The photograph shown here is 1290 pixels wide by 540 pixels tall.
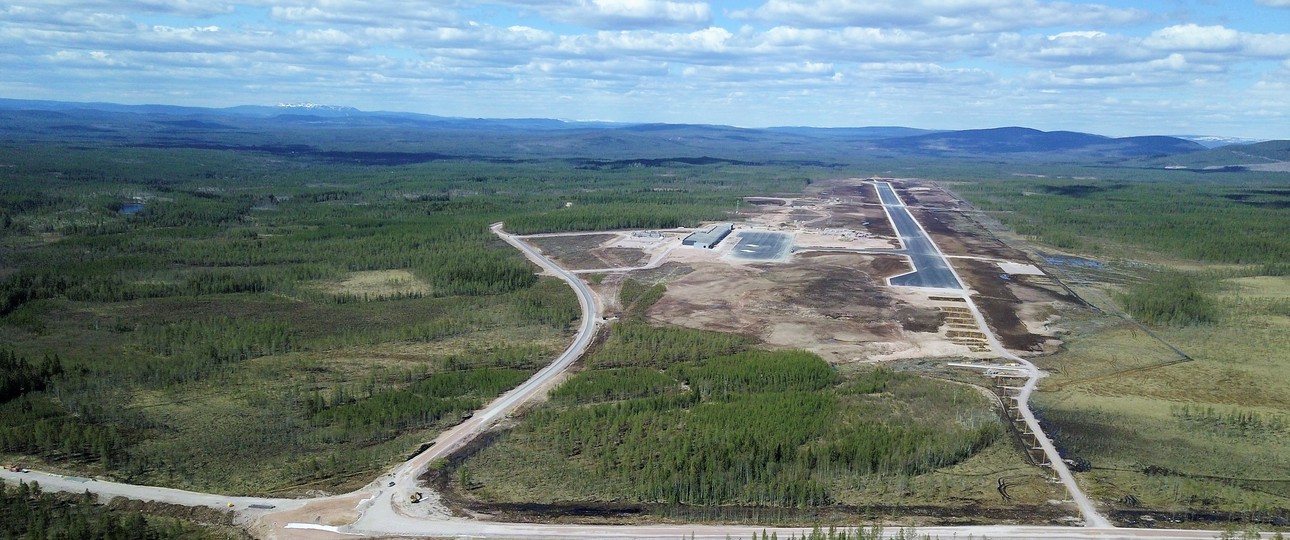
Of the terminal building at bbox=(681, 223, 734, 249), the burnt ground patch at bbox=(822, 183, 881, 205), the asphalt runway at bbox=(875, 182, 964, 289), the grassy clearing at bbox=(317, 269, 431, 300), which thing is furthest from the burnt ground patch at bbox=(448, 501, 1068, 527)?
the burnt ground patch at bbox=(822, 183, 881, 205)

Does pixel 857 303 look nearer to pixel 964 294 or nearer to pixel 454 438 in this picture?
pixel 964 294

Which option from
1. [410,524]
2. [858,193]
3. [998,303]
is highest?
[858,193]

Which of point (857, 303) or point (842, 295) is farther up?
point (842, 295)

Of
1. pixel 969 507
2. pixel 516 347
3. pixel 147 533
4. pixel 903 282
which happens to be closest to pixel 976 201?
pixel 903 282

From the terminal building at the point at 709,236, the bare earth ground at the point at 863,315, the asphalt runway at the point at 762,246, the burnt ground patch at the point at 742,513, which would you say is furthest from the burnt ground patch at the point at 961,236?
the burnt ground patch at the point at 742,513

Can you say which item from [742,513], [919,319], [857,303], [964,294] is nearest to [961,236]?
[964,294]

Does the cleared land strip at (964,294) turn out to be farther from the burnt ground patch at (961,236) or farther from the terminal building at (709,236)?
the terminal building at (709,236)

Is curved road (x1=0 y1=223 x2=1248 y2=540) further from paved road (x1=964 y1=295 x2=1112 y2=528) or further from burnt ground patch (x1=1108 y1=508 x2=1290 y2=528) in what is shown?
burnt ground patch (x1=1108 y1=508 x2=1290 y2=528)
